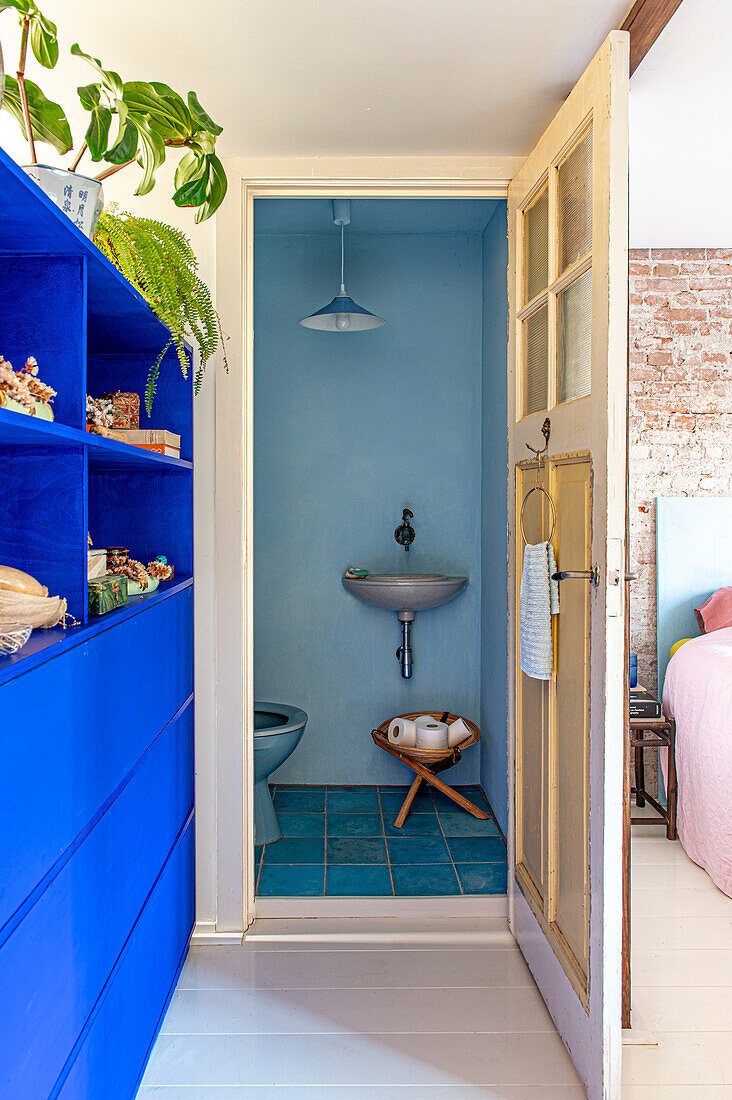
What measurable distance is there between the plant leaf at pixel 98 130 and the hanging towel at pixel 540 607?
4.34 ft

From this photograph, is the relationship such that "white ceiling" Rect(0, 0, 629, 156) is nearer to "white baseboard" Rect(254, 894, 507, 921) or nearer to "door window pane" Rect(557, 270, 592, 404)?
"door window pane" Rect(557, 270, 592, 404)

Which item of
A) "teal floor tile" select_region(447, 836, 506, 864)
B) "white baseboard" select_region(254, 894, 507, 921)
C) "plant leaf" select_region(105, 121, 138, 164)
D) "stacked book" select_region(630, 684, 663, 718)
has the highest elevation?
"plant leaf" select_region(105, 121, 138, 164)

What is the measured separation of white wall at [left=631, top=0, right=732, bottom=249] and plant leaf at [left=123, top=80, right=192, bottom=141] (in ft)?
3.55

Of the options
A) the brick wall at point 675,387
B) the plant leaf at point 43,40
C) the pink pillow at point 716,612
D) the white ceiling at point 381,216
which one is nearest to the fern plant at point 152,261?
the plant leaf at point 43,40

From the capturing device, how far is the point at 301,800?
355 centimetres

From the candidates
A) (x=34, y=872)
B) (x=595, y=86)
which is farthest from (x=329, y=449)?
(x=34, y=872)

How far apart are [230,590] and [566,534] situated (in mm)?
1026

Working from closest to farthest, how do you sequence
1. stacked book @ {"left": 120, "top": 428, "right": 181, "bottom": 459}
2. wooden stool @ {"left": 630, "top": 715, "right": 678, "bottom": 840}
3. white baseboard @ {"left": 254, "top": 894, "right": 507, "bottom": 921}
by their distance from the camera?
stacked book @ {"left": 120, "top": 428, "right": 181, "bottom": 459} → white baseboard @ {"left": 254, "top": 894, "right": 507, "bottom": 921} → wooden stool @ {"left": 630, "top": 715, "right": 678, "bottom": 840}

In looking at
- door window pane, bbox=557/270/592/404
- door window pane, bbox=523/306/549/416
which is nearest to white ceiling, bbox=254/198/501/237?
door window pane, bbox=523/306/549/416

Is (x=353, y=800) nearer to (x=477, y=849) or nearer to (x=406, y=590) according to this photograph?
(x=477, y=849)

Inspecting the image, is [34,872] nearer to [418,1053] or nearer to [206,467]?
[418,1053]

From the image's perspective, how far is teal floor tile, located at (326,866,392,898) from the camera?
2.66m

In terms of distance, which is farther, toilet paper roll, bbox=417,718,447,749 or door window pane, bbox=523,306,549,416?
toilet paper roll, bbox=417,718,447,749

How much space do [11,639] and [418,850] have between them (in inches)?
87.3
